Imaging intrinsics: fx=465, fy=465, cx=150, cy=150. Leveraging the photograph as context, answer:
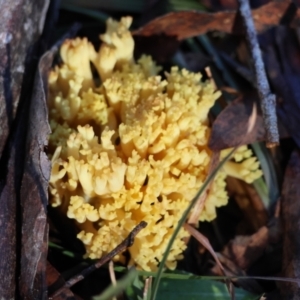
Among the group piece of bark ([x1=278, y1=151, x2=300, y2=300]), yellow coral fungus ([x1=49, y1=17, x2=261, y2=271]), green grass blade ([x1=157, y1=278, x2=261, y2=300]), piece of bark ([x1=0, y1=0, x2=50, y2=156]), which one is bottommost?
green grass blade ([x1=157, y1=278, x2=261, y2=300])

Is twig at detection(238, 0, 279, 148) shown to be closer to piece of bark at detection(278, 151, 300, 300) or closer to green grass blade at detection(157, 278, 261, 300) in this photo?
piece of bark at detection(278, 151, 300, 300)

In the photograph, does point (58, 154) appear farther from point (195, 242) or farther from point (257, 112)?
point (257, 112)

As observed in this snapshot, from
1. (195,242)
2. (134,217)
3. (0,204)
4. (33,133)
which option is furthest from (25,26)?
(195,242)

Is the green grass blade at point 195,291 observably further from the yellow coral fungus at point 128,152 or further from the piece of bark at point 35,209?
the piece of bark at point 35,209

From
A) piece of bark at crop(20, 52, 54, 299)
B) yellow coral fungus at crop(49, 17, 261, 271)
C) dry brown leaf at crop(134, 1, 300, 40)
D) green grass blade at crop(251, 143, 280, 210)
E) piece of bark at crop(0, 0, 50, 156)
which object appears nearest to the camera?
piece of bark at crop(20, 52, 54, 299)

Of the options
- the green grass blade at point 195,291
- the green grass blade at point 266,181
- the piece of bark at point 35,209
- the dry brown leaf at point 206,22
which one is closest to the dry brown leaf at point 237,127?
the green grass blade at point 266,181

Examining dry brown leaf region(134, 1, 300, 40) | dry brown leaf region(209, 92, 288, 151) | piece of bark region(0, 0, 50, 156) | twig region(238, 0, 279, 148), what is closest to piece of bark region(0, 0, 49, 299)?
piece of bark region(0, 0, 50, 156)

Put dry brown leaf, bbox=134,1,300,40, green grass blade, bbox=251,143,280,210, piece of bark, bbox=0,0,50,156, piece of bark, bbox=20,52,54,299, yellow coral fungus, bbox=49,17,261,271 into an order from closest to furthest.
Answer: piece of bark, bbox=20,52,54,299
yellow coral fungus, bbox=49,17,261,271
piece of bark, bbox=0,0,50,156
green grass blade, bbox=251,143,280,210
dry brown leaf, bbox=134,1,300,40
